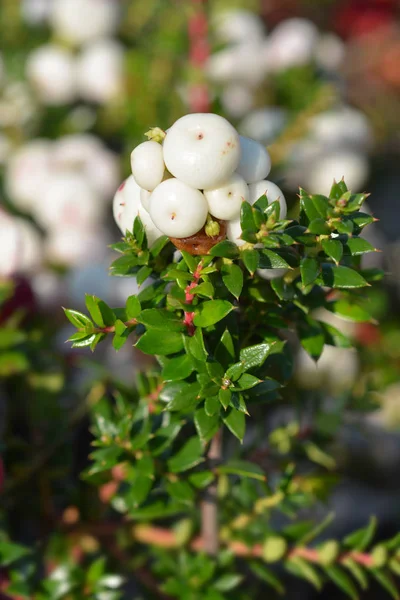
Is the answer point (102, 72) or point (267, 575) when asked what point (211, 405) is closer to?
point (267, 575)

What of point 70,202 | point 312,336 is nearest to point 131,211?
point 312,336

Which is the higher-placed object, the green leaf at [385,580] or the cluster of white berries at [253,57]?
the cluster of white berries at [253,57]

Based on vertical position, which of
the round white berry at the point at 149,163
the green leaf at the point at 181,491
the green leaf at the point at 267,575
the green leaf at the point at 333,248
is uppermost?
the round white berry at the point at 149,163

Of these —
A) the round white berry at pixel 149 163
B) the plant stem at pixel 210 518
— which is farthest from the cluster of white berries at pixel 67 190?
the round white berry at pixel 149 163

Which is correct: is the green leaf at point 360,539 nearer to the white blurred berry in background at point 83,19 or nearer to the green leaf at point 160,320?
the green leaf at point 160,320

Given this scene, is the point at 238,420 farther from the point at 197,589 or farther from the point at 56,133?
the point at 56,133

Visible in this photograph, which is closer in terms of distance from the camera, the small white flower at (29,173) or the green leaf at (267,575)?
the green leaf at (267,575)
